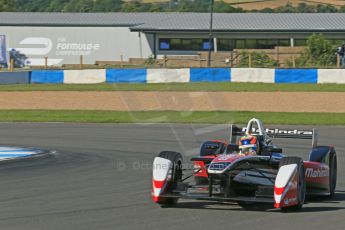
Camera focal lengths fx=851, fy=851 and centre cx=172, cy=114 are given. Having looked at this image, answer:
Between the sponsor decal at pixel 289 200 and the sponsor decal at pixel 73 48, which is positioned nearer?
the sponsor decal at pixel 289 200

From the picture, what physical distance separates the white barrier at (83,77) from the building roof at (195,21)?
23838 millimetres

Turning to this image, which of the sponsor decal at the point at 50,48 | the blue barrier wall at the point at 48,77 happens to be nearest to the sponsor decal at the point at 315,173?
the blue barrier wall at the point at 48,77

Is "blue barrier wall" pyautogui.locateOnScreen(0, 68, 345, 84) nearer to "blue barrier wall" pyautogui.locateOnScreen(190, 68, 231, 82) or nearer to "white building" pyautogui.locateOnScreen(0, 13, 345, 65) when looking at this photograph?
"blue barrier wall" pyautogui.locateOnScreen(190, 68, 231, 82)

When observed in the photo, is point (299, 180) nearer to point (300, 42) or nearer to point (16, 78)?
point (16, 78)

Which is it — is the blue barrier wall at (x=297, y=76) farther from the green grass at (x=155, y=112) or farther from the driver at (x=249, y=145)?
the driver at (x=249, y=145)

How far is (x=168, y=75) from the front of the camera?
119 feet

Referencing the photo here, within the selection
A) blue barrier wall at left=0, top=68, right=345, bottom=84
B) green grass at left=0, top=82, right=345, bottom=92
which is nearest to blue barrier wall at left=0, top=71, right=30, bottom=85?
blue barrier wall at left=0, top=68, right=345, bottom=84

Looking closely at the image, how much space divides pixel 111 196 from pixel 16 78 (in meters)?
29.1

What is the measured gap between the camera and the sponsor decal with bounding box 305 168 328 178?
10414mm

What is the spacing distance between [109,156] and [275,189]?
6934 millimetres

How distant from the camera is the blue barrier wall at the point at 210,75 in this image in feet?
118

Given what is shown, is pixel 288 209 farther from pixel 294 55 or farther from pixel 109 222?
pixel 294 55

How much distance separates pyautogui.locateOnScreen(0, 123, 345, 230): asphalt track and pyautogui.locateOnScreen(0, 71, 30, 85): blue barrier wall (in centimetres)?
1964

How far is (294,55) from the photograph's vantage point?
167ft
